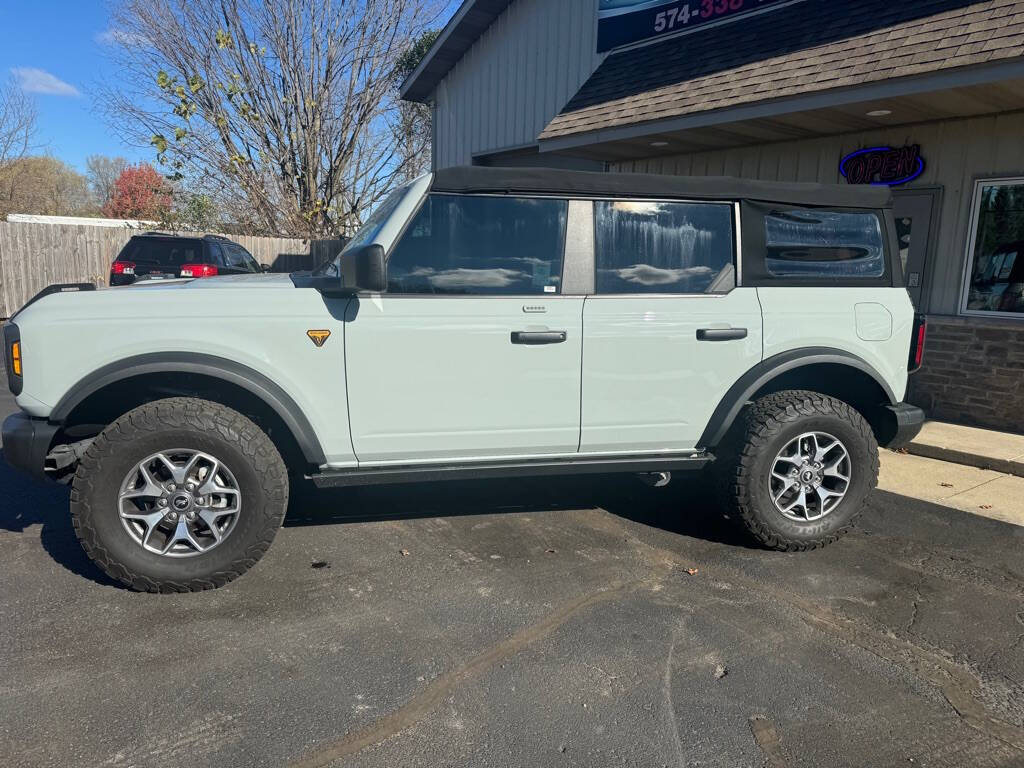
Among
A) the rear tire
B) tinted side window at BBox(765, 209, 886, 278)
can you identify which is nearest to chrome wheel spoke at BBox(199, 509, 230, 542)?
the rear tire

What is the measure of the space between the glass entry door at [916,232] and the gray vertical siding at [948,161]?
0.09 m

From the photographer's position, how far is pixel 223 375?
343 centimetres

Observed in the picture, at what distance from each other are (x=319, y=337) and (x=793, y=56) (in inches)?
263

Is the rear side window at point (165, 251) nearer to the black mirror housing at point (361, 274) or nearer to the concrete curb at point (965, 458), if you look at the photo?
A: the black mirror housing at point (361, 274)

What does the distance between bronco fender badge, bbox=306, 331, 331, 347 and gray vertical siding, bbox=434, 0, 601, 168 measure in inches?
372

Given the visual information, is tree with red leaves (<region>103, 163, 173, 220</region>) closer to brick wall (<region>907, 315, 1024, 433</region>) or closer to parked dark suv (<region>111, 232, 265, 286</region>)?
parked dark suv (<region>111, 232, 265, 286</region>)

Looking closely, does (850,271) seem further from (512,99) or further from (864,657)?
(512,99)

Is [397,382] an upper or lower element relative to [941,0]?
lower

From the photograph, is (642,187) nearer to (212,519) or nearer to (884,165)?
(212,519)

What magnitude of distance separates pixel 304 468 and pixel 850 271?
3.38 meters

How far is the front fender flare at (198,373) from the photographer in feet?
11.1

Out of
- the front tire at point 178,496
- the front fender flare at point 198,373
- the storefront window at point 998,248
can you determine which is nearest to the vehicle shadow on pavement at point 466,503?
the front tire at point 178,496

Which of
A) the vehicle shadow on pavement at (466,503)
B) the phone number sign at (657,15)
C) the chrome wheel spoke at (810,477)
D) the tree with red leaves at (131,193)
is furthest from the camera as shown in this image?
the tree with red leaves at (131,193)

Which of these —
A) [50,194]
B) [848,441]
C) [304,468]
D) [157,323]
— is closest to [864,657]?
[848,441]
